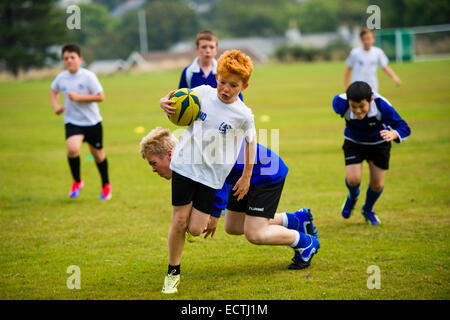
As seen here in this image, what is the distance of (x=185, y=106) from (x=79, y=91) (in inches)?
180

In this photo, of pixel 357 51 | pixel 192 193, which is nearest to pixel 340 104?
pixel 192 193

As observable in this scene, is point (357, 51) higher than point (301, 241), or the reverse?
point (357, 51)

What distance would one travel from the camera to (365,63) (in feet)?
42.1

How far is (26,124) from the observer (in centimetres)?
1842

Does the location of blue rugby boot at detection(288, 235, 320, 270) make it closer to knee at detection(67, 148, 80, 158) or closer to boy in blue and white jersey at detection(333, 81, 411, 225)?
boy in blue and white jersey at detection(333, 81, 411, 225)

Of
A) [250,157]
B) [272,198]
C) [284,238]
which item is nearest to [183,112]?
[250,157]

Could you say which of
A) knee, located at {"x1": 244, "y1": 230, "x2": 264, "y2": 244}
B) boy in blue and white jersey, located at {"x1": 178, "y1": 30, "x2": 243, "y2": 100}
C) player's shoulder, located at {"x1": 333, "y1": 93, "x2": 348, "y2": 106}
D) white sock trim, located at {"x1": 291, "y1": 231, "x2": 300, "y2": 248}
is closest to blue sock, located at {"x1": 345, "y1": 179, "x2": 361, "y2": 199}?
player's shoulder, located at {"x1": 333, "y1": 93, "x2": 348, "y2": 106}

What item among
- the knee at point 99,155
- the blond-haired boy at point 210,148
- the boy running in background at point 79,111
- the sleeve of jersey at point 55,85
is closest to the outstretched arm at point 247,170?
the blond-haired boy at point 210,148

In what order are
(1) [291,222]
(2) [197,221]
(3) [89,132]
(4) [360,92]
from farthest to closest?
(3) [89,132] → (4) [360,92] → (1) [291,222] → (2) [197,221]

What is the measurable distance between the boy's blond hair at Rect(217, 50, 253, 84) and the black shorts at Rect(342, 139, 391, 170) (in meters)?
2.64

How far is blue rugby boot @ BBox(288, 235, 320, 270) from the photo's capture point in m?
5.10

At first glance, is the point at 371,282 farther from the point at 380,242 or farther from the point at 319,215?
the point at 319,215

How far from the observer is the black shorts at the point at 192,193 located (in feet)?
14.6

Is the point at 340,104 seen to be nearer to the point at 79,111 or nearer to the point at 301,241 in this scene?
the point at 301,241
